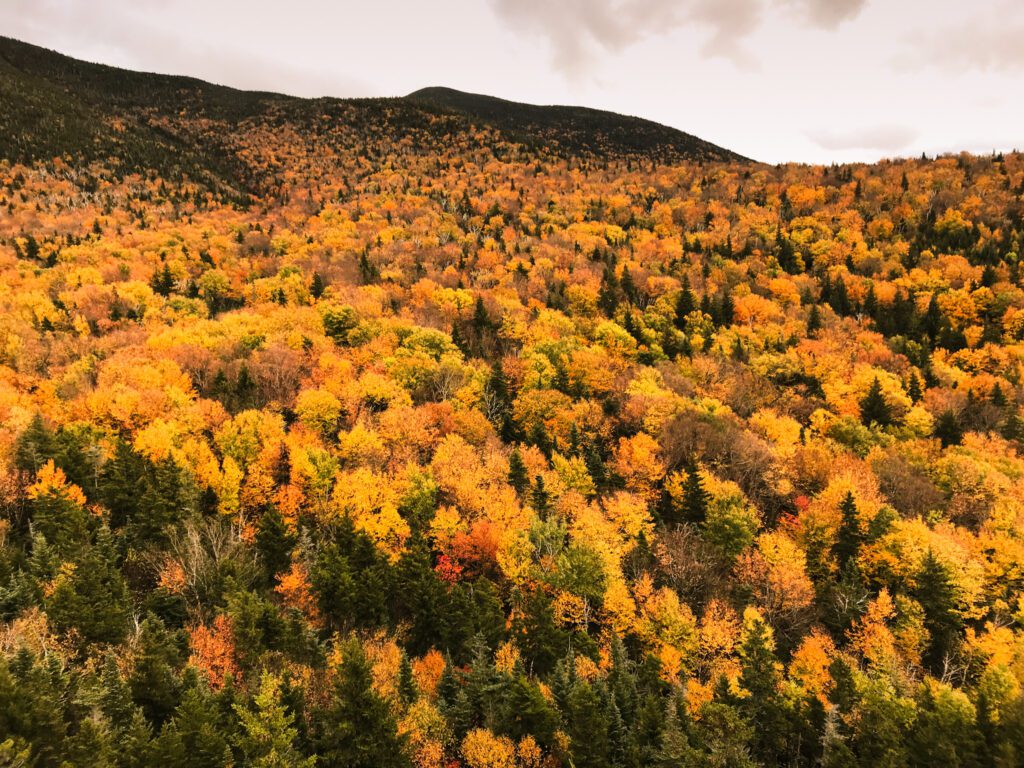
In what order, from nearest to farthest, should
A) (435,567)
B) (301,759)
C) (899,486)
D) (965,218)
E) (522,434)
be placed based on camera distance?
(301,759) < (435,567) < (899,486) < (522,434) < (965,218)

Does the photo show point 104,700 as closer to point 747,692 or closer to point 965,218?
point 747,692

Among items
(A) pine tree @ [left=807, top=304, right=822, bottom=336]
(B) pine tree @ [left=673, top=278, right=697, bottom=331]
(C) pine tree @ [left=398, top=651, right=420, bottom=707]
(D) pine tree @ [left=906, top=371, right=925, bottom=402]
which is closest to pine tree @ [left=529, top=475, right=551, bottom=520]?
(C) pine tree @ [left=398, top=651, right=420, bottom=707]

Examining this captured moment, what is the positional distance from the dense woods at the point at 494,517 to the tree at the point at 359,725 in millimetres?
187

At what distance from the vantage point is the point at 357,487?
53.9m

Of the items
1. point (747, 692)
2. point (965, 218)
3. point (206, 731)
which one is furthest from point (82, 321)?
point (965, 218)

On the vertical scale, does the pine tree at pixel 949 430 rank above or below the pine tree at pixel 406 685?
above

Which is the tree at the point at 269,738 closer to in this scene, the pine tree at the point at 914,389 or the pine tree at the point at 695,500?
the pine tree at the point at 695,500

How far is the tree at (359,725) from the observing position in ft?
97.3

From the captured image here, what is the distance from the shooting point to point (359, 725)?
98.7 feet

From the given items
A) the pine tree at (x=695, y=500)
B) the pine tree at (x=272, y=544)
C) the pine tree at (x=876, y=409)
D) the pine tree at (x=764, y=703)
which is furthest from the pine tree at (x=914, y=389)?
the pine tree at (x=272, y=544)

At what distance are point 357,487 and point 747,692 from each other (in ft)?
128

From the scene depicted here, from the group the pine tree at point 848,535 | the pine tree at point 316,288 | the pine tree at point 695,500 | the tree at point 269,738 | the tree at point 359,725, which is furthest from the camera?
the pine tree at point 316,288

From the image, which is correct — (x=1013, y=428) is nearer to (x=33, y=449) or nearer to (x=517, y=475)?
(x=517, y=475)

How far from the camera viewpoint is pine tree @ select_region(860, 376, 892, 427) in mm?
75688
